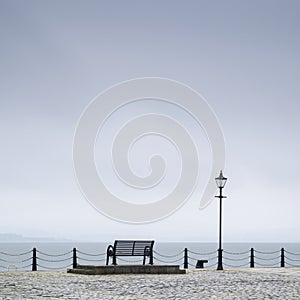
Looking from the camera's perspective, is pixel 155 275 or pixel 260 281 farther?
pixel 155 275

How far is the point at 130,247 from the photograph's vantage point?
27.9 metres

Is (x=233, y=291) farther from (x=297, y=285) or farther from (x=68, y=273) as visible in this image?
(x=68, y=273)

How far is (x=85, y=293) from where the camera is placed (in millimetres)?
17609

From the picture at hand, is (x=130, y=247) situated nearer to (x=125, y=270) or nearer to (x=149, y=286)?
(x=125, y=270)

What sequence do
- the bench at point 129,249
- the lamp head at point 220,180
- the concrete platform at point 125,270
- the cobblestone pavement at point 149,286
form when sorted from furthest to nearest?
the lamp head at point 220,180 → the bench at point 129,249 → the concrete platform at point 125,270 → the cobblestone pavement at point 149,286

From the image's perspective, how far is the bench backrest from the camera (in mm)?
27555

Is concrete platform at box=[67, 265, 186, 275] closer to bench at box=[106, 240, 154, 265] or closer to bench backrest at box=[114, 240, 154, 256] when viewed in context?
bench at box=[106, 240, 154, 265]

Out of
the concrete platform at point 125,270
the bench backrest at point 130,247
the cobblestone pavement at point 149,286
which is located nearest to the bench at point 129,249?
the bench backrest at point 130,247

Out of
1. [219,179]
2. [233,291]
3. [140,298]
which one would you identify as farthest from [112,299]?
[219,179]

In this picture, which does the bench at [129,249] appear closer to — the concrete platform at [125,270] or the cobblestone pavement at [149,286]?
the concrete platform at [125,270]

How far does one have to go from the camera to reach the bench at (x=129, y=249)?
27.4 meters

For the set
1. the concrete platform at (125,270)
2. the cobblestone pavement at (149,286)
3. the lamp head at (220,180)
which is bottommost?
the cobblestone pavement at (149,286)

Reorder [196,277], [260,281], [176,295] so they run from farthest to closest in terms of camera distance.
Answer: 1. [196,277]
2. [260,281]
3. [176,295]

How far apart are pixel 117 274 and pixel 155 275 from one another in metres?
1.37
